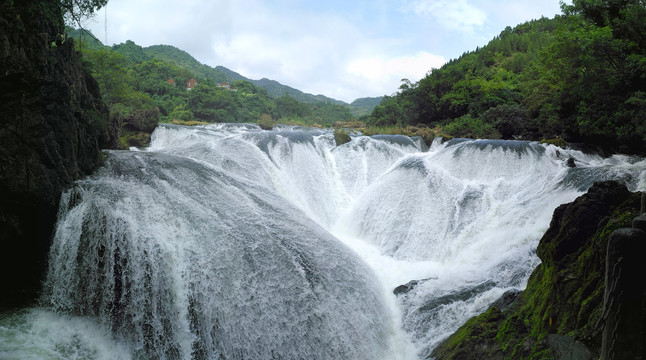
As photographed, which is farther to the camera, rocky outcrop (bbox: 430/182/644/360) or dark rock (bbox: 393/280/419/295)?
dark rock (bbox: 393/280/419/295)

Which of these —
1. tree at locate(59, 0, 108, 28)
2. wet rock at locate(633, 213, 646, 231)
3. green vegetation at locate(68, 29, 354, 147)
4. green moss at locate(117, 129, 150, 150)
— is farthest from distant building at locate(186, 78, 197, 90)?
wet rock at locate(633, 213, 646, 231)

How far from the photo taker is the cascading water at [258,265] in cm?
473

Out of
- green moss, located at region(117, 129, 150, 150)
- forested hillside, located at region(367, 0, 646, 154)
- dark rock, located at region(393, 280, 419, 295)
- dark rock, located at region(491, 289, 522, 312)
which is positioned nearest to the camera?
dark rock, located at region(491, 289, 522, 312)

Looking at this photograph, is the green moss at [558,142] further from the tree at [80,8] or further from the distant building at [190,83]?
the distant building at [190,83]

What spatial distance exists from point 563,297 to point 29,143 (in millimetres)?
7198

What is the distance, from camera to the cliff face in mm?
4641

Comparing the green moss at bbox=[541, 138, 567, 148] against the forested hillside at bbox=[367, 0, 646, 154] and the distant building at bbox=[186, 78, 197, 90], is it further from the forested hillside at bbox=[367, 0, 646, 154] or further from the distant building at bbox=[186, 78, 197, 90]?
the distant building at bbox=[186, 78, 197, 90]

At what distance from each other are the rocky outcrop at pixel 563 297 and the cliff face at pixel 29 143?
6.07 meters

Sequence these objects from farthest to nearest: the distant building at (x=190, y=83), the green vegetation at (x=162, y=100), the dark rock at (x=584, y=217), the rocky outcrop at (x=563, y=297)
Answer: the distant building at (x=190, y=83) < the green vegetation at (x=162, y=100) < the dark rock at (x=584, y=217) < the rocky outcrop at (x=563, y=297)

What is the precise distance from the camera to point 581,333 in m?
3.38

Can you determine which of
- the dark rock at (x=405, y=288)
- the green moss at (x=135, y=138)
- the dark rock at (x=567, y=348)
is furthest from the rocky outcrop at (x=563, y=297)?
the green moss at (x=135, y=138)

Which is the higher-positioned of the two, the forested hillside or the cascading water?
the forested hillside

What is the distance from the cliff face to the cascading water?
0.28 meters

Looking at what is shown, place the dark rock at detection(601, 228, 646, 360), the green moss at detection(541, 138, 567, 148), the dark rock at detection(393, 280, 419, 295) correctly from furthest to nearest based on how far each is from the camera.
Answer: the green moss at detection(541, 138, 567, 148), the dark rock at detection(393, 280, 419, 295), the dark rock at detection(601, 228, 646, 360)
